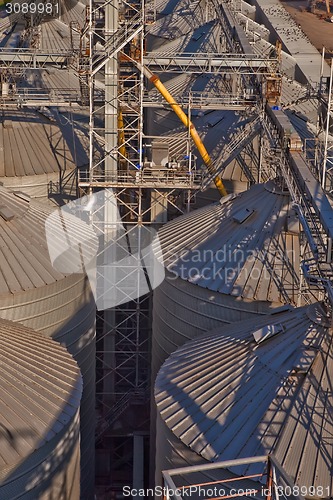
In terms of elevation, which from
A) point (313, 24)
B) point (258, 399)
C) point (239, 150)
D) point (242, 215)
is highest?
point (313, 24)

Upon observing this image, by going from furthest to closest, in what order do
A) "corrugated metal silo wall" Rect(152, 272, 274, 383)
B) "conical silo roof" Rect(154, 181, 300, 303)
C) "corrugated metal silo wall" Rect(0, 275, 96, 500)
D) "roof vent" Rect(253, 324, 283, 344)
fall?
"corrugated metal silo wall" Rect(0, 275, 96, 500)
"conical silo roof" Rect(154, 181, 300, 303)
"corrugated metal silo wall" Rect(152, 272, 274, 383)
"roof vent" Rect(253, 324, 283, 344)

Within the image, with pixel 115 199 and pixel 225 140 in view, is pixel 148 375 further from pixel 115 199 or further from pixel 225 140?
pixel 225 140

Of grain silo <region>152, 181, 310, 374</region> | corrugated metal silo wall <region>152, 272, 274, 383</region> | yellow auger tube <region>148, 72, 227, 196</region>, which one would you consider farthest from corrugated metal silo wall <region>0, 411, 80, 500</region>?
yellow auger tube <region>148, 72, 227, 196</region>

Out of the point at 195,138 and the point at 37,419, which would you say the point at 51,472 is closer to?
the point at 37,419

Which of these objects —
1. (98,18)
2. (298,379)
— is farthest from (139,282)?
(298,379)

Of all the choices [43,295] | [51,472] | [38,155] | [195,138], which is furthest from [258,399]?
[38,155]

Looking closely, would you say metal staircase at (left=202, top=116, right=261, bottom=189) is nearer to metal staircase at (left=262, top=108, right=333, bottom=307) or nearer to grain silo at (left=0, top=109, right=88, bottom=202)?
metal staircase at (left=262, top=108, right=333, bottom=307)
